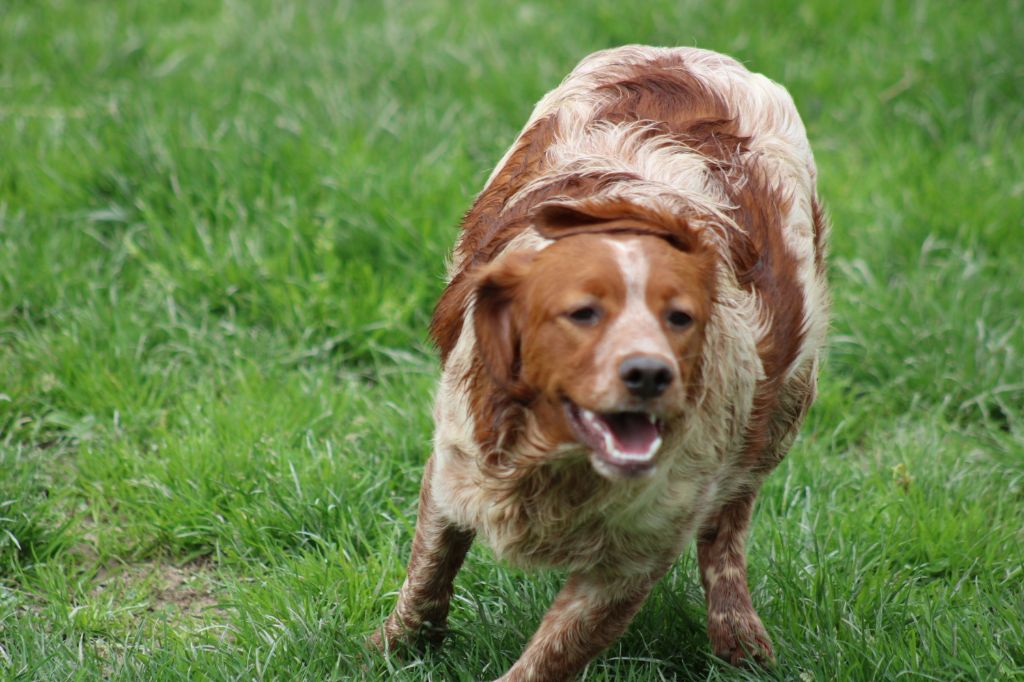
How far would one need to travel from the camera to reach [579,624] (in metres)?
3.28

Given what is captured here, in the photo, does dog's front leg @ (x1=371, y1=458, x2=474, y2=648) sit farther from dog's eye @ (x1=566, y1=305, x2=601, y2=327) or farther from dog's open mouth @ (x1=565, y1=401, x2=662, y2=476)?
dog's eye @ (x1=566, y1=305, x2=601, y2=327)

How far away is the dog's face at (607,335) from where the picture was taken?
265 centimetres

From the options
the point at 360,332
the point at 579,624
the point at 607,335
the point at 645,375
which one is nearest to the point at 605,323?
the point at 607,335

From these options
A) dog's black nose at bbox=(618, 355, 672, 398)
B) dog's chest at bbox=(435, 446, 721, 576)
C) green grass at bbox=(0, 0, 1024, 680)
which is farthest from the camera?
green grass at bbox=(0, 0, 1024, 680)

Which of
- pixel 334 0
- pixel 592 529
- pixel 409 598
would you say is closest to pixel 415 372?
pixel 409 598

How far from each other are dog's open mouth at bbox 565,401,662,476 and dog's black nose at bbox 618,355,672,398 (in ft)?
0.41

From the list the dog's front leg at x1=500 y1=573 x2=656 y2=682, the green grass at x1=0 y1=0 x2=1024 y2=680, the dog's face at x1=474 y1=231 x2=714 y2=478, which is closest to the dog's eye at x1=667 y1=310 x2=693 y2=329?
the dog's face at x1=474 y1=231 x2=714 y2=478

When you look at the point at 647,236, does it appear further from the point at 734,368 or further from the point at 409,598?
the point at 409,598

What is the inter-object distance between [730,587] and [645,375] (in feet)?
4.54

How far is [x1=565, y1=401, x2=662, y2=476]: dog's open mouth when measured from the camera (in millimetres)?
2707

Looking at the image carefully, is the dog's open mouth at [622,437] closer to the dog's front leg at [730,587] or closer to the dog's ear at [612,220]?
the dog's ear at [612,220]

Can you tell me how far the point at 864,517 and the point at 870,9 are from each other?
4102mm

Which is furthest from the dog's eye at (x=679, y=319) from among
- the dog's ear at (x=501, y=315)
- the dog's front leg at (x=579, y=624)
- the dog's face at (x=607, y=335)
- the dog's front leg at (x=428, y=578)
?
the dog's front leg at (x=428, y=578)

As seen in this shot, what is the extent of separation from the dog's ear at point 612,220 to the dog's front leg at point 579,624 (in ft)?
2.90
